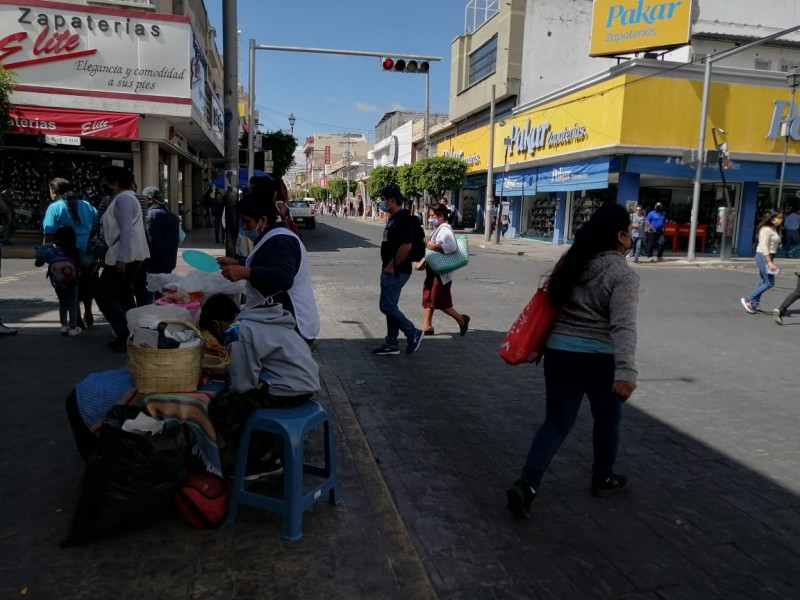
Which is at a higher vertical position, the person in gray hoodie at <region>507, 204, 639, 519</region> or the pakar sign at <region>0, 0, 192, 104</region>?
the pakar sign at <region>0, 0, 192, 104</region>

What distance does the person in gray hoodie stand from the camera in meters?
3.24

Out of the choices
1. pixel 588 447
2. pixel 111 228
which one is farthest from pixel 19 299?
pixel 588 447

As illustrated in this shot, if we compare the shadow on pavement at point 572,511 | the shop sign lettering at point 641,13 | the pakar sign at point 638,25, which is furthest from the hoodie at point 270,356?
the shop sign lettering at point 641,13

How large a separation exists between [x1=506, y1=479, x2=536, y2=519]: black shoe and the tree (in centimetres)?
3317

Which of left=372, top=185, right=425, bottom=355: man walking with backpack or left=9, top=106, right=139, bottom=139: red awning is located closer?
left=372, top=185, right=425, bottom=355: man walking with backpack

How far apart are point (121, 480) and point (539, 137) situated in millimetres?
27447

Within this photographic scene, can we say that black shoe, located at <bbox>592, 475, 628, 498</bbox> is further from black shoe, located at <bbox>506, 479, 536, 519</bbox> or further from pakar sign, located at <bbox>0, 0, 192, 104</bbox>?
pakar sign, located at <bbox>0, 0, 192, 104</bbox>

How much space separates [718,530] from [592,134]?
73.6 feet

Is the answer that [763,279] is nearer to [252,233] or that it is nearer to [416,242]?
[416,242]

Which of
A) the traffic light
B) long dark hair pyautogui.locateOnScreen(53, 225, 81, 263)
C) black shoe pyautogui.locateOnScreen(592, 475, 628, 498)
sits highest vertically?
the traffic light

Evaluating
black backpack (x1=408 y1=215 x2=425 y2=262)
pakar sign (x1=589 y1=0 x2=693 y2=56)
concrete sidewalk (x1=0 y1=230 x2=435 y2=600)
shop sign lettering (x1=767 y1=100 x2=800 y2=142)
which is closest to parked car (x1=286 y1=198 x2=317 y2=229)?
pakar sign (x1=589 y1=0 x2=693 y2=56)

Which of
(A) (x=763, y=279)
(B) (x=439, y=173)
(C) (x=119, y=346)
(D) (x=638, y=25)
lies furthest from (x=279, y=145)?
(C) (x=119, y=346)

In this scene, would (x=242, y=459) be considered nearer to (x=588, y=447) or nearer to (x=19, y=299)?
(x=588, y=447)

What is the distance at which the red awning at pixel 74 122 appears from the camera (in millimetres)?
16328
